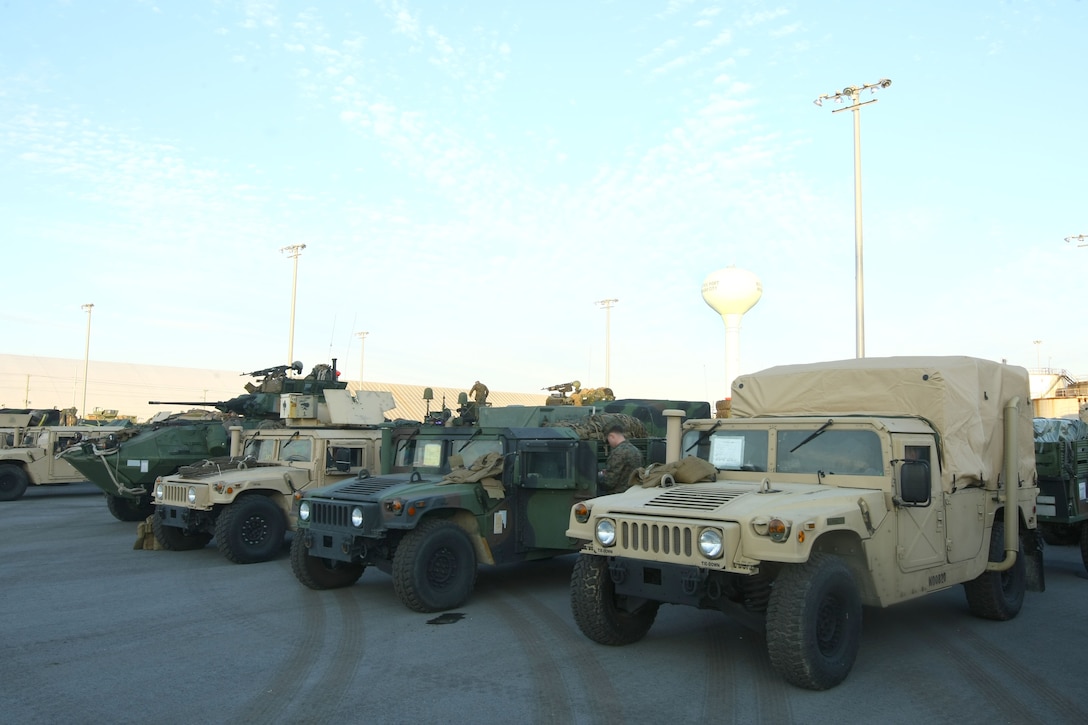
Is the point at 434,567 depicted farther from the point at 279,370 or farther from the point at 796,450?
the point at 279,370

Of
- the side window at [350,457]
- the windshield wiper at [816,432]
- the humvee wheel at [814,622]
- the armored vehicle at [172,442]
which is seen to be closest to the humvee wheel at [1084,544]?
the windshield wiper at [816,432]

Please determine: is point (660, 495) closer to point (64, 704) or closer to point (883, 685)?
point (883, 685)

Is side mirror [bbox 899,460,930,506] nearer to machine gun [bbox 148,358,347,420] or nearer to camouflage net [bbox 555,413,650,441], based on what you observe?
camouflage net [bbox 555,413,650,441]

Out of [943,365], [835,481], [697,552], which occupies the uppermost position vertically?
[943,365]

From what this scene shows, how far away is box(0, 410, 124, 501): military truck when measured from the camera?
18922 millimetres

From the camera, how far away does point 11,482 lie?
62.2 ft

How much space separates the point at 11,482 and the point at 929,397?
64.1 feet

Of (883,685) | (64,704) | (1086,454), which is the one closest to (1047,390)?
(1086,454)

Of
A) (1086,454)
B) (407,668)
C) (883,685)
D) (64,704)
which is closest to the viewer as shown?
(64,704)

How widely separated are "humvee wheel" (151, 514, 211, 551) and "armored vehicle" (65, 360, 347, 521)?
220cm

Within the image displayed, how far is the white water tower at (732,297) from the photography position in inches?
1407

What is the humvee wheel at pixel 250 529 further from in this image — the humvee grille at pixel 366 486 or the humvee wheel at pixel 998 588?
the humvee wheel at pixel 998 588

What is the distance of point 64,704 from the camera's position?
16.6 ft

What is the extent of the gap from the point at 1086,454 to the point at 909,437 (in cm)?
501
